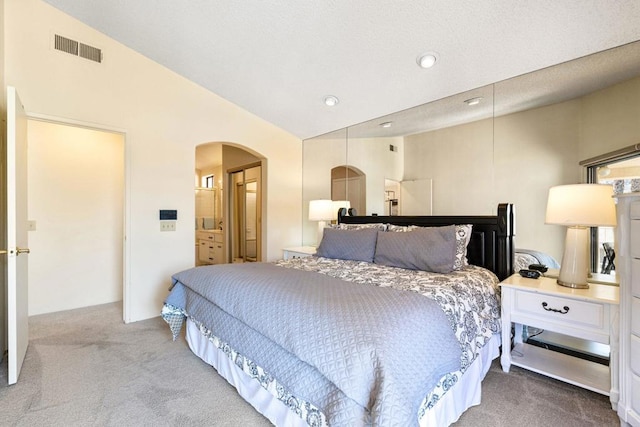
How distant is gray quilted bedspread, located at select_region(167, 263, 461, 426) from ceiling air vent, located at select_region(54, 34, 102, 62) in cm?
292

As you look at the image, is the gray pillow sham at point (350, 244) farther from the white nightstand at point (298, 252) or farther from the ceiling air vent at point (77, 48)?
the ceiling air vent at point (77, 48)

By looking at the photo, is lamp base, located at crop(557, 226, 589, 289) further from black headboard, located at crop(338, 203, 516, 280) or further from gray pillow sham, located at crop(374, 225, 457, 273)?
gray pillow sham, located at crop(374, 225, 457, 273)

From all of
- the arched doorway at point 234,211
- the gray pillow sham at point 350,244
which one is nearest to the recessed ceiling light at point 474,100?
the gray pillow sham at point 350,244

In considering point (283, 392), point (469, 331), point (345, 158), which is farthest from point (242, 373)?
point (345, 158)

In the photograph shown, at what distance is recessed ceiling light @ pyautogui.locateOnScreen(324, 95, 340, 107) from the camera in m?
3.49

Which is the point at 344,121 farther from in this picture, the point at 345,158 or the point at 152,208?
the point at 152,208

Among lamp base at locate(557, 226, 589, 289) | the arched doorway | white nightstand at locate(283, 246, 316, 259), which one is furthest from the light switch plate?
lamp base at locate(557, 226, 589, 289)

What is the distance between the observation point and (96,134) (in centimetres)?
398

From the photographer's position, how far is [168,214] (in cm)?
352

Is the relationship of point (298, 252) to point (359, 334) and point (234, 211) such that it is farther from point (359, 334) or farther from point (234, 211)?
point (359, 334)

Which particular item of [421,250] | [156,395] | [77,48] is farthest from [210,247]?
[421,250]

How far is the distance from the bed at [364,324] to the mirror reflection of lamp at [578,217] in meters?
0.44

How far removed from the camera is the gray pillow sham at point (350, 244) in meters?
2.83

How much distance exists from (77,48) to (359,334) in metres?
3.81
